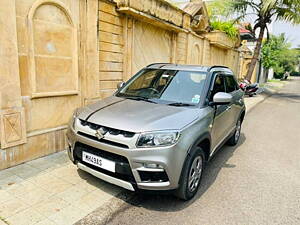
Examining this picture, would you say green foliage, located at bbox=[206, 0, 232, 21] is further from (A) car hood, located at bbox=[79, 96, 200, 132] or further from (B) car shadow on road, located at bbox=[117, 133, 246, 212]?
(A) car hood, located at bbox=[79, 96, 200, 132]

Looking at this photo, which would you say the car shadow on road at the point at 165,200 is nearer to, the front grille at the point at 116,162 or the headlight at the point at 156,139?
the front grille at the point at 116,162

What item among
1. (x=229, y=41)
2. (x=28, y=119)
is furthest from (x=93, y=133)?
(x=229, y=41)

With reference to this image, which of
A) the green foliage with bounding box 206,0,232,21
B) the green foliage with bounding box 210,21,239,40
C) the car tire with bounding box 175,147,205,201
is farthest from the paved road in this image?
the green foliage with bounding box 206,0,232,21

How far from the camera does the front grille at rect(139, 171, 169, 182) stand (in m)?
2.57

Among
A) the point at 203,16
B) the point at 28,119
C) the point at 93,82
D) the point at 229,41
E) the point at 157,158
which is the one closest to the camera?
the point at 157,158

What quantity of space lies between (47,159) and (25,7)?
2.53m

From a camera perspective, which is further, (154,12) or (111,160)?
(154,12)

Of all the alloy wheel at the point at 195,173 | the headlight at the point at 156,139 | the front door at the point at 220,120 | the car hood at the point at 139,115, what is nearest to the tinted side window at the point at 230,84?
the front door at the point at 220,120

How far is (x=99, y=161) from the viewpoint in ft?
9.02

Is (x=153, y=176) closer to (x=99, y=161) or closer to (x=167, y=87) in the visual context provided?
(x=99, y=161)

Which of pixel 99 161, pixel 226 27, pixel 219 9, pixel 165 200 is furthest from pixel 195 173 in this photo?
pixel 219 9

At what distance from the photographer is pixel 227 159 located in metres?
4.57

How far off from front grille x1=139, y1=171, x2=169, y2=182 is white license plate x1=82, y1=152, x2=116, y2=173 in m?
0.34

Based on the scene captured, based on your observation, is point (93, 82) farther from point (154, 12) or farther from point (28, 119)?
point (154, 12)
